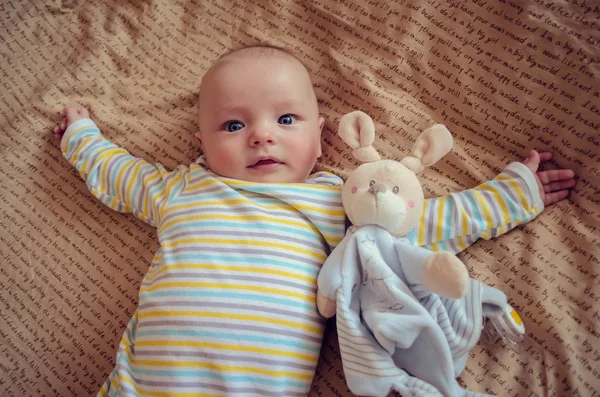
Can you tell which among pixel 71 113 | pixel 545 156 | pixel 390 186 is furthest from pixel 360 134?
pixel 71 113

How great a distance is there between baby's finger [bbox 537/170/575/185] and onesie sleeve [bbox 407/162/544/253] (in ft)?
0.10

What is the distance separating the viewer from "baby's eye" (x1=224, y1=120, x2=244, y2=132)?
0.88 m

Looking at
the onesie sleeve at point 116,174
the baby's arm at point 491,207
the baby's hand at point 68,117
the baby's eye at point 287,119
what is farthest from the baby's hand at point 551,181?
the baby's hand at point 68,117

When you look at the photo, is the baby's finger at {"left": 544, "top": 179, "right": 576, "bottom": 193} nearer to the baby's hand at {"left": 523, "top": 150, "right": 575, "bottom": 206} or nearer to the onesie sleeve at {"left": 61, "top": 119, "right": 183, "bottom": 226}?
the baby's hand at {"left": 523, "top": 150, "right": 575, "bottom": 206}

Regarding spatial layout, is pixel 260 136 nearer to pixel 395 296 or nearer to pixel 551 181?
pixel 395 296

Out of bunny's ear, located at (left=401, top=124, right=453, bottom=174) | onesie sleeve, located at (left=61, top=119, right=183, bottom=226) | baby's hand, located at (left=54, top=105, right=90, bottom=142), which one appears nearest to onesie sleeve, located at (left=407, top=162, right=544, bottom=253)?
bunny's ear, located at (left=401, top=124, right=453, bottom=174)

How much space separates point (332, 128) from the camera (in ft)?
3.26

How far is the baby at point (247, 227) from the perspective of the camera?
0.72 m

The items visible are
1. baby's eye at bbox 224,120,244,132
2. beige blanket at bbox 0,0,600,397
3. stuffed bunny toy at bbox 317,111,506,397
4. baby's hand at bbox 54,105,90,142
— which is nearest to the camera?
stuffed bunny toy at bbox 317,111,506,397

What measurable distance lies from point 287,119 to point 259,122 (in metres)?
0.07

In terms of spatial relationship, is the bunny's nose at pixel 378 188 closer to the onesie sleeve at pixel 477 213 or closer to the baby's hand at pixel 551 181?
the onesie sleeve at pixel 477 213

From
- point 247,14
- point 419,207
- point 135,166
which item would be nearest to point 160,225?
point 135,166

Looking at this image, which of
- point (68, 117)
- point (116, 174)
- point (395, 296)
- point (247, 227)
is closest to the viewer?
point (395, 296)

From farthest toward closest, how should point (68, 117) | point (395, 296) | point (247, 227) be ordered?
point (68, 117)
point (247, 227)
point (395, 296)
